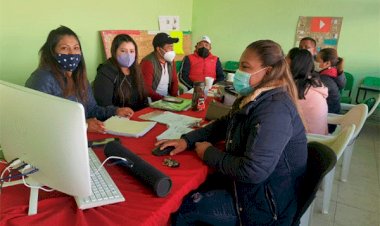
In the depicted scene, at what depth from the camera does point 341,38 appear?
448 cm

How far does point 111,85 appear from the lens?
7.59 feet

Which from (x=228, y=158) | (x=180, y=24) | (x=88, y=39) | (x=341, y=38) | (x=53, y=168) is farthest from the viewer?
(x=180, y=24)

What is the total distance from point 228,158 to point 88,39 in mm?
2997

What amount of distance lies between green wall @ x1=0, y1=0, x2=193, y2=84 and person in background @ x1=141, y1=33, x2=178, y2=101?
1118 millimetres

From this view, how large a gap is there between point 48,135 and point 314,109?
1915 millimetres

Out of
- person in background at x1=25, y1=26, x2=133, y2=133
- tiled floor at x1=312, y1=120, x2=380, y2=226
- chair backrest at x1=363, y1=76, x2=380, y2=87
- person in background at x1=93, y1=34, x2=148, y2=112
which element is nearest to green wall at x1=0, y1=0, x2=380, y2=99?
chair backrest at x1=363, y1=76, x2=380, y2=87

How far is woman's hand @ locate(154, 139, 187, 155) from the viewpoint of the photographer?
4.36 feet

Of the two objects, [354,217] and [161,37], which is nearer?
[354,217]

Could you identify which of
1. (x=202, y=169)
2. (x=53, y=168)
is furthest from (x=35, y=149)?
(x=202, y=169)

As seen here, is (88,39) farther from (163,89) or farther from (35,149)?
(35,149)

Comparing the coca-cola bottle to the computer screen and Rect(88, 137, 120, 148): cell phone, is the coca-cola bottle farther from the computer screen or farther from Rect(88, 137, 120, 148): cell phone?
the computer screen

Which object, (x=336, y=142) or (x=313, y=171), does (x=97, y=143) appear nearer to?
(x=313, y=171)

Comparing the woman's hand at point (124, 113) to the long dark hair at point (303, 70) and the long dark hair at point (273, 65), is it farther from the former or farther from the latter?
the long dark hair at point (303, 70)

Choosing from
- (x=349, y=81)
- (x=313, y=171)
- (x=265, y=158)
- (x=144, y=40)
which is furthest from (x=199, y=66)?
(x=265, y=158)
